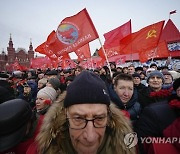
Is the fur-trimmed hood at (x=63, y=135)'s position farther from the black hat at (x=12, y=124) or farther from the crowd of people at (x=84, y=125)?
the black hat at (x=12, y=124)

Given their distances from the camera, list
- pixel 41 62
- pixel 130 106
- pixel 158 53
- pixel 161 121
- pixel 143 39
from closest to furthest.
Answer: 1. pixel 161 121
2. pixel 130 106
3. pixel 143 39
4. pixel 158 53
5. pixel 41 62

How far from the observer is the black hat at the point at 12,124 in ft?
4.38

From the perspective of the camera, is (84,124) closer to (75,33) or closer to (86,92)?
(86,92)

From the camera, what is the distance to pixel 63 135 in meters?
1.37

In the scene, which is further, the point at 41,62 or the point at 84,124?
the point at 41,62

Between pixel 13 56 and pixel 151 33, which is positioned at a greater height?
pixel 13 56

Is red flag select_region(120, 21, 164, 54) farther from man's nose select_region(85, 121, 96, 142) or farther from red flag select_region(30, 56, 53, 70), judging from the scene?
red flag select_region(30, 56, 53, 70)

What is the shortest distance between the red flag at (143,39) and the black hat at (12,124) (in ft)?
20.7

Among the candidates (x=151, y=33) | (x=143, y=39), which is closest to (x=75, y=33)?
(x=143, y=39)

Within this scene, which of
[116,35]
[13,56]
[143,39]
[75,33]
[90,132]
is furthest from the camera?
[13,56]

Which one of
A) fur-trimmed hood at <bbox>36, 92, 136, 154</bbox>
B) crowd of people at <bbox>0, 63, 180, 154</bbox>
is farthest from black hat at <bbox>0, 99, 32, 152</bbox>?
fur-trimmed hood at <bbox>36, 92, 136, 154</bbox>

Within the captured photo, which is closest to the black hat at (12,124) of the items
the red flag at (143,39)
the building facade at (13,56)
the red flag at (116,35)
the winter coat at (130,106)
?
the winter coat at (130,106)

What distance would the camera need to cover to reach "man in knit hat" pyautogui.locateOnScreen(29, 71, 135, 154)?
121 cm

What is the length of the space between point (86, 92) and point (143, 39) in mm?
6368
